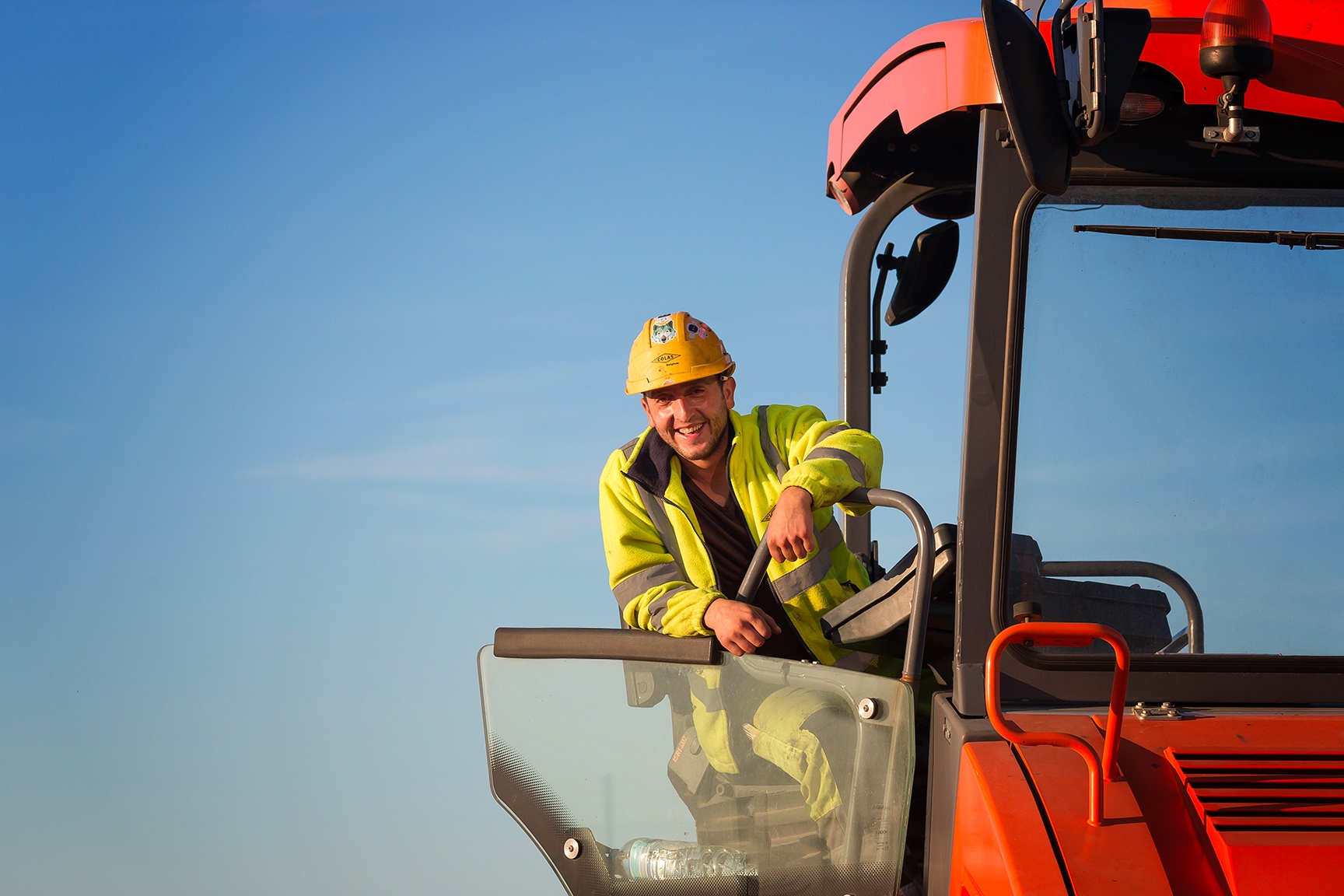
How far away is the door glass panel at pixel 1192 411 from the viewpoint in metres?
2.27

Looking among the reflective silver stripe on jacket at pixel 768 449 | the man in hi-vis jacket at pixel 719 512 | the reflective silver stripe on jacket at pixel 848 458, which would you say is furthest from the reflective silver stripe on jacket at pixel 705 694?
the reflective silver stripe on jacket at pixel 768 449

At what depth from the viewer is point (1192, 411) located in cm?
227

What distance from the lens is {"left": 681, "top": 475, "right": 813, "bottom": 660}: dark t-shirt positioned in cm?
311

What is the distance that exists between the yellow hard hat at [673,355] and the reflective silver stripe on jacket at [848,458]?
0.49m

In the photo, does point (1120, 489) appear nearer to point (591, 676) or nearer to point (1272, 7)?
point (1272, 7)

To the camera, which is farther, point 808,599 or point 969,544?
point 808,599

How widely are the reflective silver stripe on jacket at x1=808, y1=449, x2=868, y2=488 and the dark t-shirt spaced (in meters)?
0.40

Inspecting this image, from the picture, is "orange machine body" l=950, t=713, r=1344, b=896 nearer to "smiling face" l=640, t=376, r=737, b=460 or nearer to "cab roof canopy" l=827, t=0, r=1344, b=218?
"cab roof canopy" l=827, t=0, r=1344, b=218

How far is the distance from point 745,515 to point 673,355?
49 centimetres

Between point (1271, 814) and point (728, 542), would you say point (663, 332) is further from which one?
point (1271, 814)

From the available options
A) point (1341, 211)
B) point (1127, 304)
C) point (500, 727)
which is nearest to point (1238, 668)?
point (1127, 304)

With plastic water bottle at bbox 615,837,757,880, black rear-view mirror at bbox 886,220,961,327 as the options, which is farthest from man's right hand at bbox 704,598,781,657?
black rear-view mirror at bbox 886,220,961,327

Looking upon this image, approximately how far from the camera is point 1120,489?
7.48 ft

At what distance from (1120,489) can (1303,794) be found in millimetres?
624
